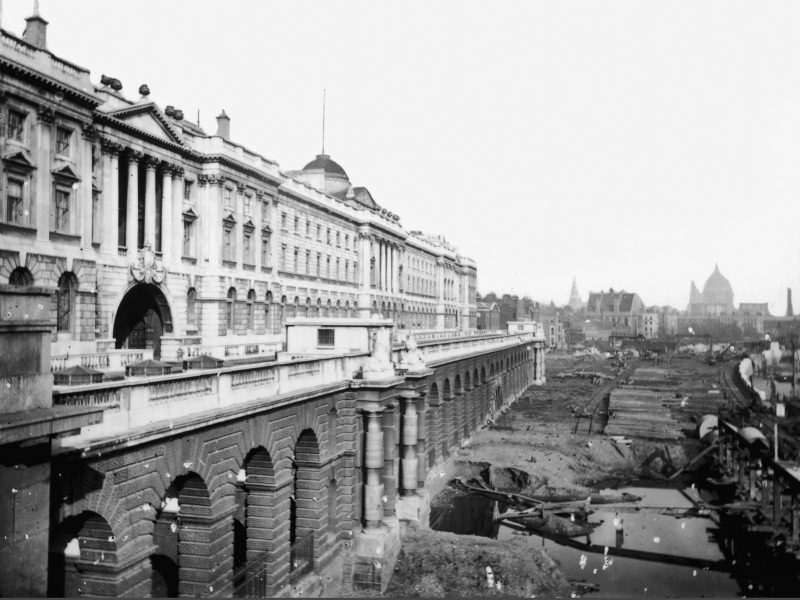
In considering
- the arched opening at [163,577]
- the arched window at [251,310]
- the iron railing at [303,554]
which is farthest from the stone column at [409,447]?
the arched window at [251,310]

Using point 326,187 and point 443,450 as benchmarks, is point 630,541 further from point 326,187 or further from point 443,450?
point 326,187

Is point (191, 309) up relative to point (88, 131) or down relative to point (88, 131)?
down

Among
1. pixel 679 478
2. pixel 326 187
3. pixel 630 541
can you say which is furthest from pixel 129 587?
pixel 326 187

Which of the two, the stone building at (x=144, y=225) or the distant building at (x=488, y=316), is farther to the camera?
the distant building at (x=488, y=316)

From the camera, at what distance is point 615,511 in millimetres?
34125

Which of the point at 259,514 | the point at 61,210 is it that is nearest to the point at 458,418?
the point at 61,210

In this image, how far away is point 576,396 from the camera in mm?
81500

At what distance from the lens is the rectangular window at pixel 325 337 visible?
25609 mm

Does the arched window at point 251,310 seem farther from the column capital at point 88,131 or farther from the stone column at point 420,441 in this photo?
the stone column at point 420,441

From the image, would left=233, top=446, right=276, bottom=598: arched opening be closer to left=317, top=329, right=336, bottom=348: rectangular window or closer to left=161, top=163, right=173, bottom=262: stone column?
left=317, top=329, right=336, bottom=348: rectangular window

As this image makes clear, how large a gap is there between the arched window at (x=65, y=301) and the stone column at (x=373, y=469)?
655 inches

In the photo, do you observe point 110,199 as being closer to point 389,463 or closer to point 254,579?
point 389,463

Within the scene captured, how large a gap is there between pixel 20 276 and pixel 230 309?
16.9m

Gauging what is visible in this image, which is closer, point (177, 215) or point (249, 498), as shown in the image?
point (249, 498)
